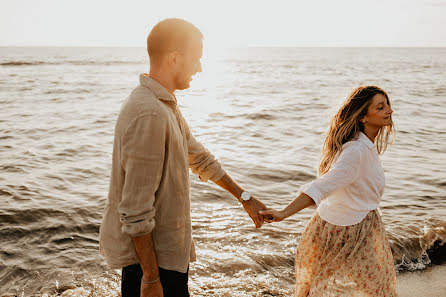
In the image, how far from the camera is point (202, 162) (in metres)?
3.09

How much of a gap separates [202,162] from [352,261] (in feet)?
4.18

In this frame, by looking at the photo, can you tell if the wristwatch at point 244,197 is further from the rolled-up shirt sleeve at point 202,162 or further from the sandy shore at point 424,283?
the sandy shore at point 424,283

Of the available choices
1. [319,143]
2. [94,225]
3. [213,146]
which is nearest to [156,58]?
[94,225]

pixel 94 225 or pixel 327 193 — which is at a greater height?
pixel 327 193

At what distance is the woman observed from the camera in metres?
3.03

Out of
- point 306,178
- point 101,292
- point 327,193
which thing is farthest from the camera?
point 306,178

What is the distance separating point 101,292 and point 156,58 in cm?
342

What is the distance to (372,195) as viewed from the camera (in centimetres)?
312

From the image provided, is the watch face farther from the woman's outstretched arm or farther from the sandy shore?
the sandy shore

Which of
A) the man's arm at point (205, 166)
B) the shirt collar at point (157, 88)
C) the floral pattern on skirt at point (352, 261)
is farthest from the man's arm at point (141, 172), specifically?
the floral pattern on skirt at point (352, 261)

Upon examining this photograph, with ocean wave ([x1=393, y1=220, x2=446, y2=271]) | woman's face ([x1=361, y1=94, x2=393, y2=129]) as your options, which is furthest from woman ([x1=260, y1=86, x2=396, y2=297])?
ocean wave ([x1=393, y1=220, x2=446, y2=271])

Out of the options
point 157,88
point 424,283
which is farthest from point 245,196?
point 424,283

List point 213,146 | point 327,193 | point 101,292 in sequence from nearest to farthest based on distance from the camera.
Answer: point 327,193
point 101,292
point 213,146

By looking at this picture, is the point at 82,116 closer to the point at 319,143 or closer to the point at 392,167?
the point at 319,143
